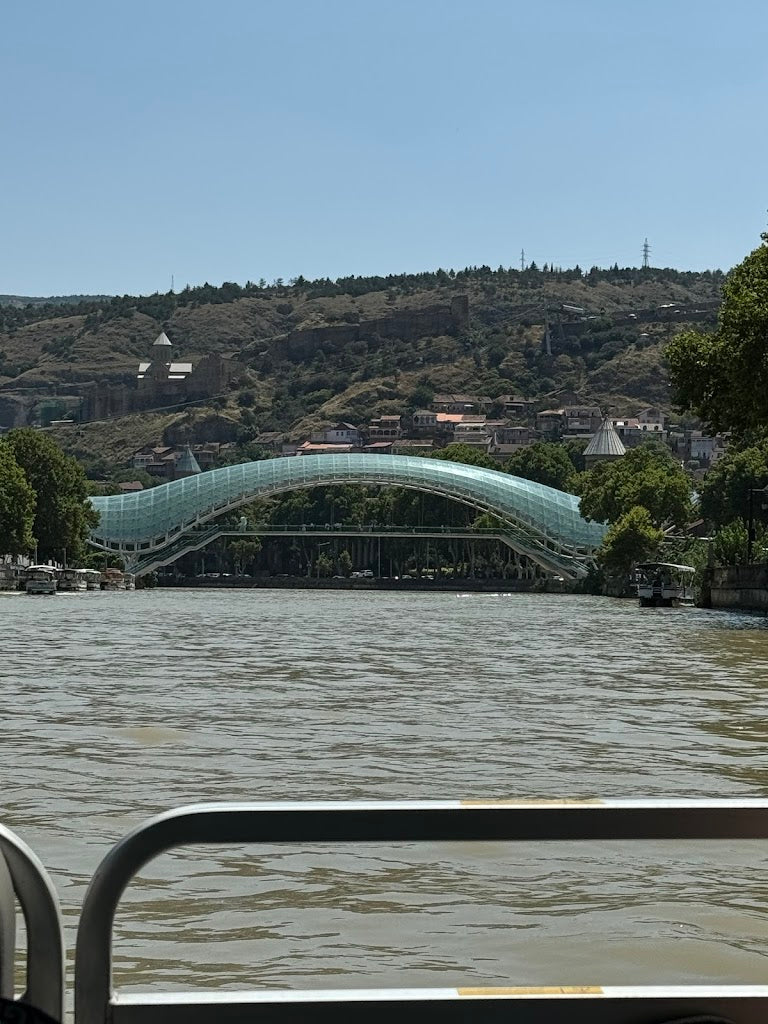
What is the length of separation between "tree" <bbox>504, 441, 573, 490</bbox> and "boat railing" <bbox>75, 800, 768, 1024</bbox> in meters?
170

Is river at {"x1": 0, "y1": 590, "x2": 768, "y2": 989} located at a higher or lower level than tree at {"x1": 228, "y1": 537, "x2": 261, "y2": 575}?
lower

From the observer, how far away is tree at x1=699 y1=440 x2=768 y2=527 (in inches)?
3784

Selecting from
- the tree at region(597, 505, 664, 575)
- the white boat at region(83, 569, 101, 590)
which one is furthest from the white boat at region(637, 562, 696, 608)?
the white boat at region(83, 569, 101, 590)

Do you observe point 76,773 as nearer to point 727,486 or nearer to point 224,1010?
point 224,1010

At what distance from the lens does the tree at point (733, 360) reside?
45469 millimetres

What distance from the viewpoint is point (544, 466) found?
175 m

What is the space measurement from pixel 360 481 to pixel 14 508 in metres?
42.0

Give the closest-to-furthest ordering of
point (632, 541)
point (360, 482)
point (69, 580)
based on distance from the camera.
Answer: point (632, 541), point (69, 580), point (360, 482)

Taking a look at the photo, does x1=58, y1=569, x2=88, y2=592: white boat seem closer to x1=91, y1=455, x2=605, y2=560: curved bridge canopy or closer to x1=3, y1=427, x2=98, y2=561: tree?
x1=3, y1=427, x2=98, y2=561: tree

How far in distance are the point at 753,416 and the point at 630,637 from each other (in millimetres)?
7565

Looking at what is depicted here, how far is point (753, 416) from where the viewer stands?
48312 mm

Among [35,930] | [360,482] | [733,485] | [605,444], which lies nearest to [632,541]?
[733,485]

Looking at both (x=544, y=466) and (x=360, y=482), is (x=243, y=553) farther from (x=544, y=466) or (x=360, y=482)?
(x=360, y=482)

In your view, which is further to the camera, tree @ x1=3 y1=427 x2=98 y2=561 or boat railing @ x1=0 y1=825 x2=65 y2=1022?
tree @ x1=3 y1=427 x2=98 y2=561
